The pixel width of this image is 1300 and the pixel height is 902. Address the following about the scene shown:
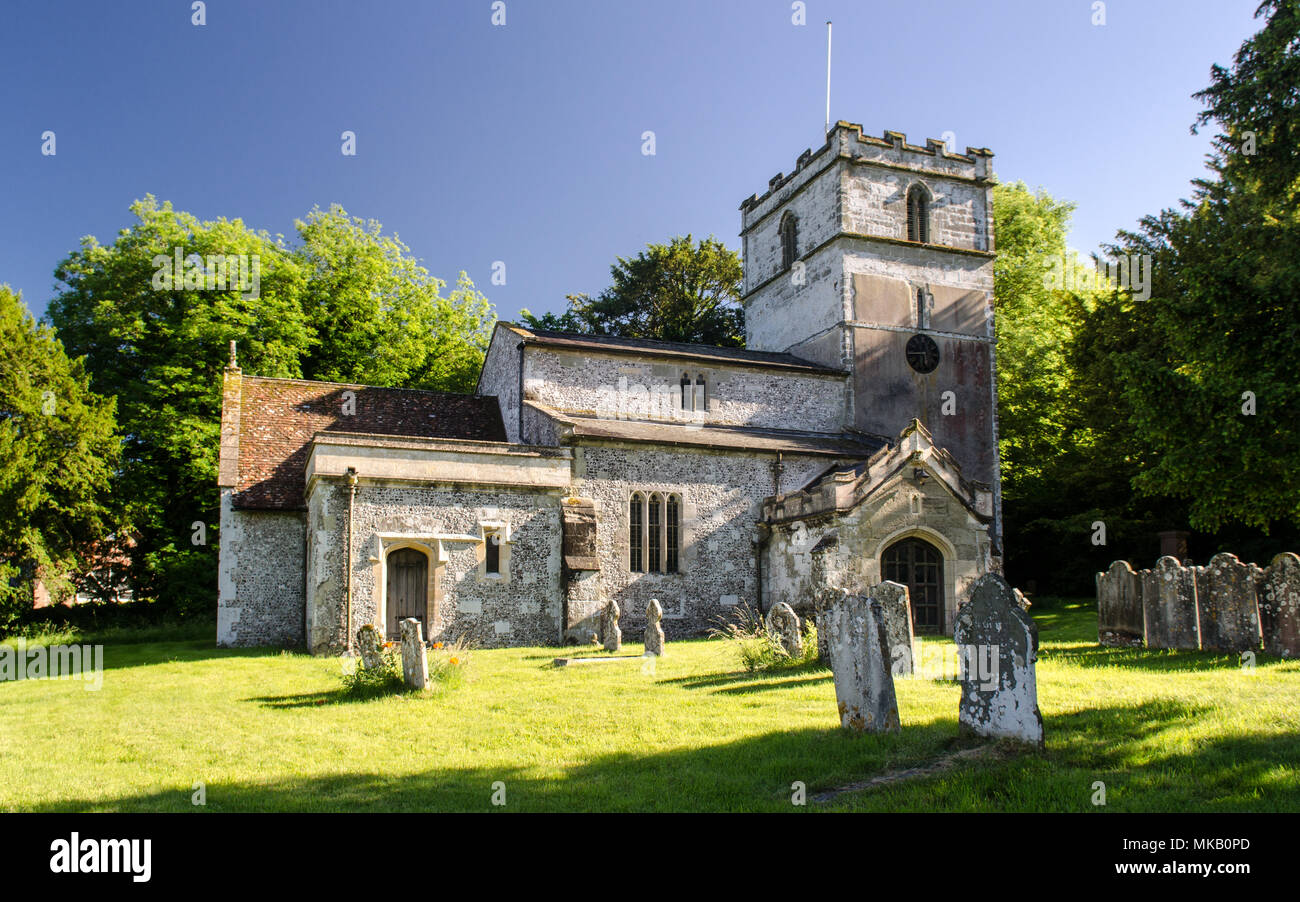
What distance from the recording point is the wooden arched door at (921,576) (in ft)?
68.8

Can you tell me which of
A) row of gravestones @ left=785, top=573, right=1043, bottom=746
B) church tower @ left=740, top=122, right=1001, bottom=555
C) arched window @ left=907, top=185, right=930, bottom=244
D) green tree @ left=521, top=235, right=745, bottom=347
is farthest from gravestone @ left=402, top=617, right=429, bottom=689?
green tree @ left=521, top=235, right=745, bottom=347

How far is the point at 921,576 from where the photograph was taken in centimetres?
2117

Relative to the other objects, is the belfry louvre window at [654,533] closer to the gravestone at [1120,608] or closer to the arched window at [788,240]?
the gravestone at [1120,608]

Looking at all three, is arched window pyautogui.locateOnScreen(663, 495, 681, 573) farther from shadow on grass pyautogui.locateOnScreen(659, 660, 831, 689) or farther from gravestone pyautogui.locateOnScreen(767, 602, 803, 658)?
shadow on grass pyautogui.locateOnScreen(659, 660, 831, 689)

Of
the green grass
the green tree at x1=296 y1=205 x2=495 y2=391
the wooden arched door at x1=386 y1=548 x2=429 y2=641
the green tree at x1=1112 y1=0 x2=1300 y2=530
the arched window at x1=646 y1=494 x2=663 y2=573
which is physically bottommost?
the green grass

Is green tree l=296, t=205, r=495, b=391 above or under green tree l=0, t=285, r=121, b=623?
above

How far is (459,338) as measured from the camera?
127 feet

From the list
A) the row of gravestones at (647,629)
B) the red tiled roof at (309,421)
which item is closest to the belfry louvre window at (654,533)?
the row of gravestones at (647,629)

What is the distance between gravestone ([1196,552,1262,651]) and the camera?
13641mm

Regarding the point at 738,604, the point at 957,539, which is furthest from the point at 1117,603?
the point at 738,604

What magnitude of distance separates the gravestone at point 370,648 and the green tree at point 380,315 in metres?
19.8

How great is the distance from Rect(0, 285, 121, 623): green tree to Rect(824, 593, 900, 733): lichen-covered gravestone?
81.1 feet

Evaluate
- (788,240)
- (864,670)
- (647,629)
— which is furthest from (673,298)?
(864,670)

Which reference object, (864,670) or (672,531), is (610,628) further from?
(864,670)
